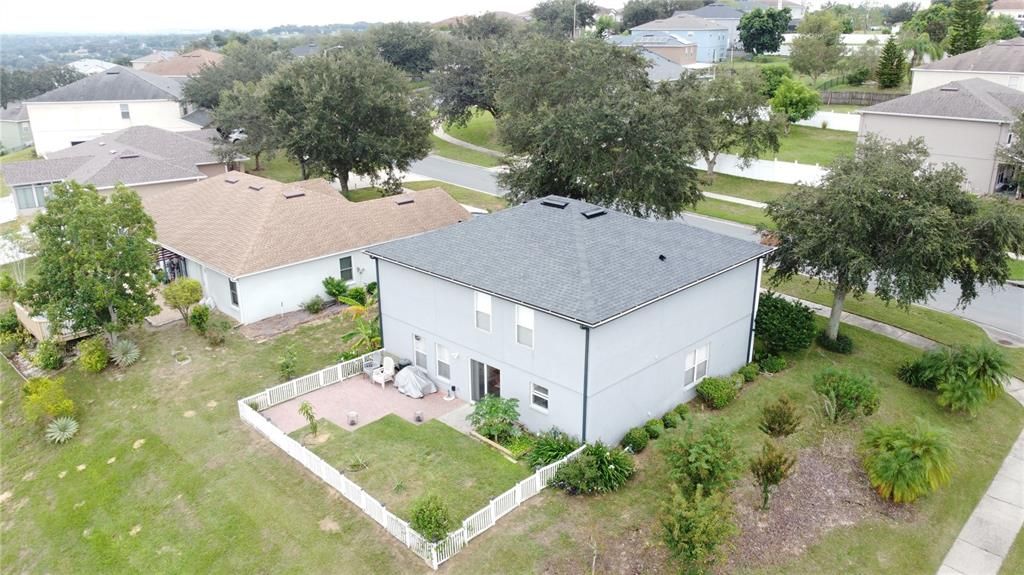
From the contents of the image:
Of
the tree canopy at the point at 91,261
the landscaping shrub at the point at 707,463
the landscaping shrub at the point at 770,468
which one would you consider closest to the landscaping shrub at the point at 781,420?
the landscaping shrub at the point at 770,468

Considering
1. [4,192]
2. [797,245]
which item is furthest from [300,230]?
[4,192]

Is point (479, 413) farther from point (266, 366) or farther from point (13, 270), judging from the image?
point (13, 270)

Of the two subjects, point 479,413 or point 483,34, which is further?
point 483,34

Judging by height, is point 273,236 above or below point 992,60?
below

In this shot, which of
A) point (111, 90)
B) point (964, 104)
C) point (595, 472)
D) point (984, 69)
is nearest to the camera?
point (595, 472)

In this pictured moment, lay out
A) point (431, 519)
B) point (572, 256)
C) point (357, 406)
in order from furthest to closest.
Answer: point (357, 406), point (572, 256), point (431, 519)

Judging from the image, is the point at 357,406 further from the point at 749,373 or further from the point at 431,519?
the point at 749,373

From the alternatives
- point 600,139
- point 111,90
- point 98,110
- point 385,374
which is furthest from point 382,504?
point 111,90
